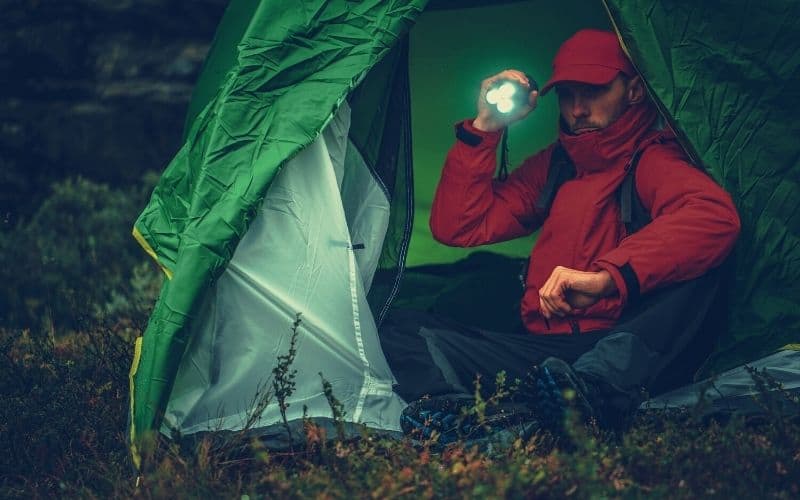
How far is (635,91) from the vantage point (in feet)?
10.8

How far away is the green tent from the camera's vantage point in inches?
111

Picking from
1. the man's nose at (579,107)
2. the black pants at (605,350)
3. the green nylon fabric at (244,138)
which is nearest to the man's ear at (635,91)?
the man's nose at (579,107)

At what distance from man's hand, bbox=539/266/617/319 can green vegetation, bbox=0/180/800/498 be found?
402mm

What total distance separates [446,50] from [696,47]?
5.28 feet

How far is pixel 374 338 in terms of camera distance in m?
3.21

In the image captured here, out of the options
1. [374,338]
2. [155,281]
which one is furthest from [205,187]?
[155,281]

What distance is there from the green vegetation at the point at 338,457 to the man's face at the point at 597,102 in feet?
3.38

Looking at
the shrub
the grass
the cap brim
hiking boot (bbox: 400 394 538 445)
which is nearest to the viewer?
the grass

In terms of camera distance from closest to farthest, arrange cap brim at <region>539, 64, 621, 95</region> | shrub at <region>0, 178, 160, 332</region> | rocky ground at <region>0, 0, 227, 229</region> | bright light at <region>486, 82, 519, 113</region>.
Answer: cap brim at <region>539, 64, 621, 95</region> → bright light at <region>486, 82, 519, 113</region> → shrub at <region>0, 178, 160, 332</region> → rocky ground at <region>0, 0, 227, 229</region>

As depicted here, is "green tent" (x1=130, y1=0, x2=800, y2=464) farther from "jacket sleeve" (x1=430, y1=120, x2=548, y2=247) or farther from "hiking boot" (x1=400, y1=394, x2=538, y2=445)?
"jacket sleeve" (x1=430, y1=120, x2=548, y2=247)

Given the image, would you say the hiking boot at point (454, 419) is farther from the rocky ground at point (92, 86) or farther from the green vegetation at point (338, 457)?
the rocky ground at point (92, 86)

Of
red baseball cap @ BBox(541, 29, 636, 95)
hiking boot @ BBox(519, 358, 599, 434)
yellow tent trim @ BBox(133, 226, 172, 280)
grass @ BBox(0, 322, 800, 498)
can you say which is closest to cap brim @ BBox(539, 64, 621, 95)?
red baseball cap @ BBox(541, 29, 636, 95)

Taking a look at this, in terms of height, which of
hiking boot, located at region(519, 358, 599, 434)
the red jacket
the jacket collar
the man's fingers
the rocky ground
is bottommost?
hiking boot, located at region(519, 358, 599, 434)

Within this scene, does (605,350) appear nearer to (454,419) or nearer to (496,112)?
(454,419)
